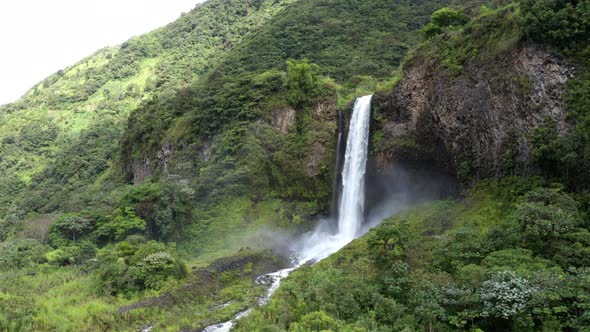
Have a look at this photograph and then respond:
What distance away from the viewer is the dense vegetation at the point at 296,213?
14.8 metres

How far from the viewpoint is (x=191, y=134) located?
3988 centimetres

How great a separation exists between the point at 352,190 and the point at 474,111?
10054mm

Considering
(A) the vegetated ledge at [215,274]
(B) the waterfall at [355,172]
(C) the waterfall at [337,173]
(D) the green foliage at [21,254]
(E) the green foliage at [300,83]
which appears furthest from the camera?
(E) the green foliage at [300,83]

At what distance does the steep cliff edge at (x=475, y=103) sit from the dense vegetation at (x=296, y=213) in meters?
0.40

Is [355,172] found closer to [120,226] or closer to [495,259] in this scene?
[120,226]

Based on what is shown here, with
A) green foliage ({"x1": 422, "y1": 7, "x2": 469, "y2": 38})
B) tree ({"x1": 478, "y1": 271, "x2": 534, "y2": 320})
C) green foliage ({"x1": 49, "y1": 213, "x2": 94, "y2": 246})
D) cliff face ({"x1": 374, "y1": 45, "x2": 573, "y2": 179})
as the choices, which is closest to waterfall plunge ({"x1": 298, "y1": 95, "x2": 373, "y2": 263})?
cliff face ({"x1": 374, "y1": 45, "x2": 573, "y2": 179})

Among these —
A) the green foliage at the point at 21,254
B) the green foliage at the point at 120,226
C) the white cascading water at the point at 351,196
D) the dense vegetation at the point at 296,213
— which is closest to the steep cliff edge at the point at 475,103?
the dense vegetation at the point at 296,213

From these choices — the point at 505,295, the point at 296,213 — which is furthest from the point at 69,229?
the point at 505,295

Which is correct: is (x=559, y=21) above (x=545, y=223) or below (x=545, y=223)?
above

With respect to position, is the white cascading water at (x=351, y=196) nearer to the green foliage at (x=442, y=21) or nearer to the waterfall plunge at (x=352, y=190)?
the waterfall plunge at (x=352, y=190)

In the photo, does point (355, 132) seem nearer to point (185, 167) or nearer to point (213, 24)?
point (185, 167)

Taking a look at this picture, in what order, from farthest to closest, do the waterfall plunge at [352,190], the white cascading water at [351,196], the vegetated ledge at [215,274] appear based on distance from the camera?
the waterfall plunge at [352,190], the white cascading water at [351,196], the vegetated ledge at [215,274]

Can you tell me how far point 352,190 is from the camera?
31.6m

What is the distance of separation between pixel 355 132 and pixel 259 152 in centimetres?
766
